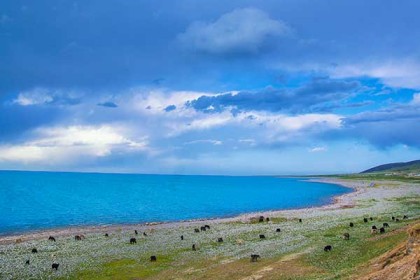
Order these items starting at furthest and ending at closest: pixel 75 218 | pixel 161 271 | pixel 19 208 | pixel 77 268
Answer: pixel 19 208, pixel 75 218, pixel 77 268, pixel 161 271

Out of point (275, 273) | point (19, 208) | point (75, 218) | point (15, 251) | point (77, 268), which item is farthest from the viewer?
point (19, 208)

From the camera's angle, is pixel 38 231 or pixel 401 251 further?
pixel 38 231

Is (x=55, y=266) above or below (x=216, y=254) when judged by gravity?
below

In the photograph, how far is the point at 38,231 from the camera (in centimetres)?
9631

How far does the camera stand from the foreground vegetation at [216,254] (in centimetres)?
4184

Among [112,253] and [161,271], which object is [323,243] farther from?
[112,253]

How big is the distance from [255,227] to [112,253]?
99.1ft

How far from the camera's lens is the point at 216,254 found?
54156 millimetres

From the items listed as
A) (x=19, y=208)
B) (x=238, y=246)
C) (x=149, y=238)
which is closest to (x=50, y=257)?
(x=149, y=238)

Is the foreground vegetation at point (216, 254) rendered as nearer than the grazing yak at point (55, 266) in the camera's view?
Yes

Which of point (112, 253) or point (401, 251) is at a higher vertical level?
point (401, 251)

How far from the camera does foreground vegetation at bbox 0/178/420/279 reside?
4184cm

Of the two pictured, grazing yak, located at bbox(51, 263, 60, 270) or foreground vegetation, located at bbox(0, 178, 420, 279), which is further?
grazing yak, located at bbox(51, 263, 60, 270)

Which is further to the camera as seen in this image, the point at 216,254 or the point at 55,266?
the point at 216,254
